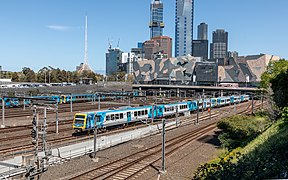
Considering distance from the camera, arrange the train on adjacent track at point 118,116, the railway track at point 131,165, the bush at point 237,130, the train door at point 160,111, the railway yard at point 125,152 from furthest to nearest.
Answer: the train door at point 160,111 → the train on adjacent track at point 118,116 → the bush at point 237,130 → the railway yard at point 125,152 → the railway track at point 131,165

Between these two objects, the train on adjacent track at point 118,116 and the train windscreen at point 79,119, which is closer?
the train windscreen at point 79,119

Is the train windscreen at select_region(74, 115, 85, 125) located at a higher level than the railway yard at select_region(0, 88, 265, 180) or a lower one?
higher

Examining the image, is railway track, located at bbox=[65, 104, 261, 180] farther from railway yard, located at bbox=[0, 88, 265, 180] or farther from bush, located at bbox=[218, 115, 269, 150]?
bush, located at bbox=[218, 115, 269, 150]

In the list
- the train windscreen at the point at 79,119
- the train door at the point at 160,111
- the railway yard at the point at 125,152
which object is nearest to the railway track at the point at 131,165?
the railway yard at the point at 125,152

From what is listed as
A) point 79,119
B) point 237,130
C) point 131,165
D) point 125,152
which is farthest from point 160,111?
point 131,165

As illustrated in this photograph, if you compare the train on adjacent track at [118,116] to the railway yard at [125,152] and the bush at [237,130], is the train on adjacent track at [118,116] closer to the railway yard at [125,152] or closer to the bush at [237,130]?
the railway yard at [125,152]

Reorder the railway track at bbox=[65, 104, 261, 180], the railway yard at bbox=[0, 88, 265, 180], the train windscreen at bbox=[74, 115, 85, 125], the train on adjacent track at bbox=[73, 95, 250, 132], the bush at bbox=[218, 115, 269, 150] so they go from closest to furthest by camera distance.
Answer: the railway track at bbox=[65, 104, 261, 180]
the railway yard at bbox=[0, 88, 265, 180]
the bush at bbox=[218, 115, 269, 150]
the train windscreen at bbox=[74, 115, 85, 125]
the train on adjacent track at bbox=[73, 95, 250, 132]

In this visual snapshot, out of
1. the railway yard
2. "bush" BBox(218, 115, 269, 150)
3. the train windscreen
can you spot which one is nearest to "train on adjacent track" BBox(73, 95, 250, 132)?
the train windscreen

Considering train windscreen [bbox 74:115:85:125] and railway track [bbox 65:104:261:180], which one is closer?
railway track [bbox 65:104:261:180]

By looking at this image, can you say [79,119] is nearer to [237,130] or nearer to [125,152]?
[125,152]

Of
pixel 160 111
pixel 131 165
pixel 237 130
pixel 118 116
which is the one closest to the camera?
pixel 131 165

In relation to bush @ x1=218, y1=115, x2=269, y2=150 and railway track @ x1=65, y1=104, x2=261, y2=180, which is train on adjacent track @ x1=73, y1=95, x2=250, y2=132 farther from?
bush @ x1=218, y1=115, x2=269, y2=150

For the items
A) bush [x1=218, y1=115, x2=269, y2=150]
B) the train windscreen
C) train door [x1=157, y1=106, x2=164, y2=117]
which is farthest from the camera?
train door [x1=157, y1=106, x2=164, y2=117]

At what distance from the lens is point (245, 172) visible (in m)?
9.05
